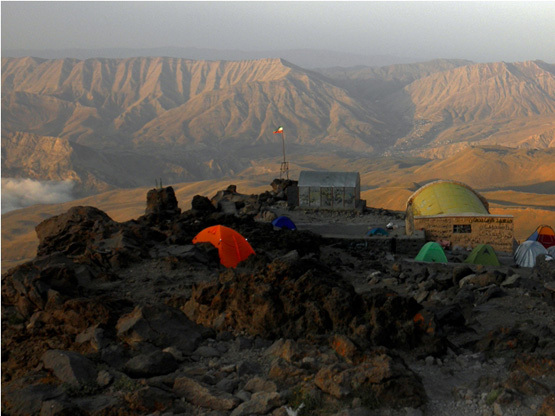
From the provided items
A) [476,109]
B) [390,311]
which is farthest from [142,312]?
[476,109]

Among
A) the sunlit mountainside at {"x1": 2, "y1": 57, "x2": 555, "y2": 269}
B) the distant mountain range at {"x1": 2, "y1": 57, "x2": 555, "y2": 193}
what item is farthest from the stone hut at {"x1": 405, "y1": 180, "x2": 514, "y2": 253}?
the distant mountain range at {"x1": 2, "y1": 57, "x2": 555, "y2": 193}

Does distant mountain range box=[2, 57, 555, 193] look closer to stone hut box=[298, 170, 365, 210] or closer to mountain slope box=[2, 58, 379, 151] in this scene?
mountain slope box=[2, 58, 379, 151]

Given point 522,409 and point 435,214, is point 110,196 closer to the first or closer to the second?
point 435,214

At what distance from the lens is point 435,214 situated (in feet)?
68.4

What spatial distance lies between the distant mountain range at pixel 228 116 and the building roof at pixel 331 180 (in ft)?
223

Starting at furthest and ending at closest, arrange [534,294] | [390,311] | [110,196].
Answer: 1. [110,196]
2. [534,294]
3. [390,311]

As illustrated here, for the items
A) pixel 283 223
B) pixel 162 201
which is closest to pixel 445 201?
pixel 283 223

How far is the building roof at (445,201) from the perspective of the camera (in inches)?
836

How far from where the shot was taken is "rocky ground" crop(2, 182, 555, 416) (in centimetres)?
576

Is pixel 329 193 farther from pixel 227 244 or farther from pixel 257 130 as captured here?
Answer: pixel 257 130

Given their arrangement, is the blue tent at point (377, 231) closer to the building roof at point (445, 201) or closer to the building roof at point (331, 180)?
the building roof at point (445, 201)

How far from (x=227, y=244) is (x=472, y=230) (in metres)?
9.62

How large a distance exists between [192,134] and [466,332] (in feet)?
419

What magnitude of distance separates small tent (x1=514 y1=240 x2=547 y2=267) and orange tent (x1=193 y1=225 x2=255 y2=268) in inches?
377
